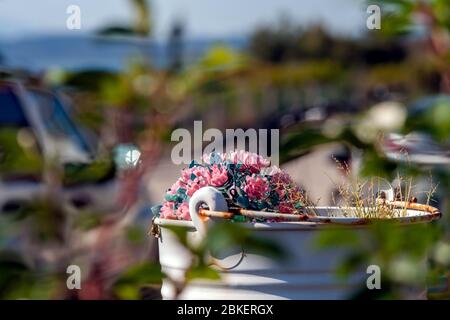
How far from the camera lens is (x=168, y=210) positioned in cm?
237

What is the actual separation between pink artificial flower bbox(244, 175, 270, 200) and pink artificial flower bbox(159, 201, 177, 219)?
0.19 metres

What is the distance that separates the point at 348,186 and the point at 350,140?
1779 millimetres

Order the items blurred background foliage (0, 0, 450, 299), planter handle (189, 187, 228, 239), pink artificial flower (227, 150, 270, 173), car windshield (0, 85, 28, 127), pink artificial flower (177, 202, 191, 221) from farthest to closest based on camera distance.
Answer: car windshield (0, 85, 28, 127) → pink artificial flower (227, 150, 270, 173) → pink artificial flower (177, 202, 191, 221) → planter handle (189, 187, 228, 239) → blurred background foliage (0, 0, 450, 299)

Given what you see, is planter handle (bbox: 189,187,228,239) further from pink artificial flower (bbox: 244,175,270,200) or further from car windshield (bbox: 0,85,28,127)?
car windshield (bbox: 0,85,28,127)

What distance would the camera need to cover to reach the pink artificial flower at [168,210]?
2.35 meters

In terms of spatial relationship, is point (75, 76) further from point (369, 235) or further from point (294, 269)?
point (294, 269)

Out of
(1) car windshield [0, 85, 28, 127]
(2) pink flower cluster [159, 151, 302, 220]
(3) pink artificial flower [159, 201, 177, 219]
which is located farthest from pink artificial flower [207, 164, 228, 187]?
(1) car windshield [0, 85, 28, 127]

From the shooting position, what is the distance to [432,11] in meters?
0.82

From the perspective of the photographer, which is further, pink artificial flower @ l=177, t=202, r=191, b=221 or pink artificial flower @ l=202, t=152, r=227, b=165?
pink artificial flower @ l=202, t=152, r=227, b=165

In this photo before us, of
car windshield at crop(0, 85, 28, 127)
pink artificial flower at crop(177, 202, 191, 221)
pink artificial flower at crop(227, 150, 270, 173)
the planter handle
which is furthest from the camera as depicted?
car windshield at crop(0, 85, 28, 127)

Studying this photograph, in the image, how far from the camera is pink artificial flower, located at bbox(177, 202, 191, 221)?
2.27 m

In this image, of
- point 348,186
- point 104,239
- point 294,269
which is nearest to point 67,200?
point 104,239
